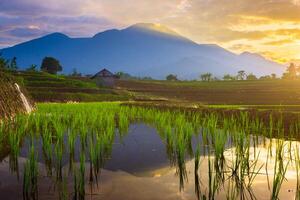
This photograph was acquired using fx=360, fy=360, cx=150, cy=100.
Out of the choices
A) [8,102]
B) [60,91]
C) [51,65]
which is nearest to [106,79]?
[60,91]

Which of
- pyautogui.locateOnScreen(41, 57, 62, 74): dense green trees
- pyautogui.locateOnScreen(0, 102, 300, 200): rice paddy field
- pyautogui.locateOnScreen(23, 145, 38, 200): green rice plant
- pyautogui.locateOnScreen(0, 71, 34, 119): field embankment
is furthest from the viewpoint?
pyautogui.locateOnScreen(41, 57, 62, 74): dense green trees

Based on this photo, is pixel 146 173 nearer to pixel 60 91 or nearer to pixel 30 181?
pixel 30 181

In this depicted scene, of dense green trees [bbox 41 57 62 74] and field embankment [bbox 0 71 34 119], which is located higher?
dense green trees [bbox 41 57 62 74]

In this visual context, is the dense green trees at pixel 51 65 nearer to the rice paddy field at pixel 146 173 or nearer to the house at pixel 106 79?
the house at pixel 106 79

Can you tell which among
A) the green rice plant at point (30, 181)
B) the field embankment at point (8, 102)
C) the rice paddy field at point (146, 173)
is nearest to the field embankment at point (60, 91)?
the field embankment at point (8, 102)

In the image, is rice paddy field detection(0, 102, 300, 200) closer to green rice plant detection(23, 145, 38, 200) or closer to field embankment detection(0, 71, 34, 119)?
green rice plant detection(23, 145, 38, 200)

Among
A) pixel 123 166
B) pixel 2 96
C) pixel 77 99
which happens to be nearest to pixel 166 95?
pixel 77 99

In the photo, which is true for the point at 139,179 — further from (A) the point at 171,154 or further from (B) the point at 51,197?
(A) the point at 171,154

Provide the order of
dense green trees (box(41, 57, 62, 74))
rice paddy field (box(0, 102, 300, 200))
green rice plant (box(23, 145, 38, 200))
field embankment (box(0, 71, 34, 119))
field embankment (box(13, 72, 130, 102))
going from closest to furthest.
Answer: green rice plant (box(23, 145, 38, 200)), rice paddy field (box(0, 102, 300, 200)), field embankment (box(0, 71, 34, 119)), field embankment (box(13, 72, 130, 102)), dense green trees (box(41, 57, 62, 74))

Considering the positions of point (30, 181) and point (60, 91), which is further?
point (60, 91)

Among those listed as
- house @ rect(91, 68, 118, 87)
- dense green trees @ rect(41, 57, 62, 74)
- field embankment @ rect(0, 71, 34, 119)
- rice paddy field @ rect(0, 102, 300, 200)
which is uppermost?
dense green trees @ rect(41, 57, 62, 74)

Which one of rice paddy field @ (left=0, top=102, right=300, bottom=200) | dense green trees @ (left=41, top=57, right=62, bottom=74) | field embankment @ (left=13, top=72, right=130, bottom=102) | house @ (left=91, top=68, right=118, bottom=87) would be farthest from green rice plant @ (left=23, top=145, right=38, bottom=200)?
dense green trees @ (left=41, top=57, right=62, bottom=74)

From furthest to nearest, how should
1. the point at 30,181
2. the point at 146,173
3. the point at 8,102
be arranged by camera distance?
the point at 8,102
the point at 146,173
the point at 30,181

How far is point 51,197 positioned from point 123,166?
2571 millimetres
